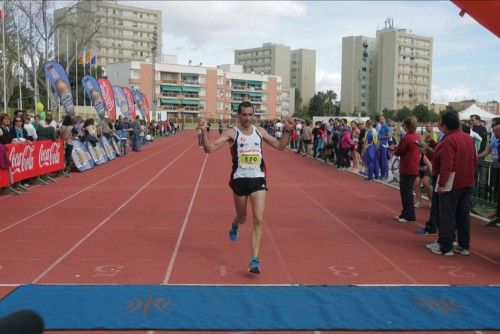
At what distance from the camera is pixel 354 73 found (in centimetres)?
13838

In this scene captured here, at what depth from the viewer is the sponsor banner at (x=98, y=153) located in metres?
21.8

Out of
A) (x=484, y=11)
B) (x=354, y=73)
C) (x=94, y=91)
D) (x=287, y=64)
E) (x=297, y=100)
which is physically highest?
(x=287, y=64)

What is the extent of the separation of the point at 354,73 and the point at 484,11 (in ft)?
447

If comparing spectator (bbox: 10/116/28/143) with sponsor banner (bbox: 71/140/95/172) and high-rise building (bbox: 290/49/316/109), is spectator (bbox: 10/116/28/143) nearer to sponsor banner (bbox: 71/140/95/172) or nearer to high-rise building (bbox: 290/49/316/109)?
sponsor banner (bbox: 71/140/95/172)

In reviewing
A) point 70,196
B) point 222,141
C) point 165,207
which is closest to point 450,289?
point 222,141

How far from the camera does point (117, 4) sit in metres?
138

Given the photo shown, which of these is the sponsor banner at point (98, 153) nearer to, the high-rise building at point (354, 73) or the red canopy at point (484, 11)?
the red canopy at point (484, 11)

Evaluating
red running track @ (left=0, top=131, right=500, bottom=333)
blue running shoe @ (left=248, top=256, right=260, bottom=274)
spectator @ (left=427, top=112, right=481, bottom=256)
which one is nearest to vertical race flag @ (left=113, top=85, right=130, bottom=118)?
red running track @ (left=0, top=131, right=500, bottom=333)

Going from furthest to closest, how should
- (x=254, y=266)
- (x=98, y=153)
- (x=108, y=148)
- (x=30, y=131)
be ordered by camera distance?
(x=108, y=148) → (x=98, y=153) → (x=30, y=131) → (x=254, y=266)

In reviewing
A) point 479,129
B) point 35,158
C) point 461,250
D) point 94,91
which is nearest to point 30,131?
point 35,158

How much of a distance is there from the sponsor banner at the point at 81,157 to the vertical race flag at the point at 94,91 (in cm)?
664

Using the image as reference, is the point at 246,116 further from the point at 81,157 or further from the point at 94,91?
the point at 94,91

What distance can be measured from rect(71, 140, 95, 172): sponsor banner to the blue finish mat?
46.4ft

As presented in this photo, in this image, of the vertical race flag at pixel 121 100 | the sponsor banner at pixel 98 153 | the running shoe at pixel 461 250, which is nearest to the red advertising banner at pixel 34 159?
the sponsor banner at pixel 98 153
